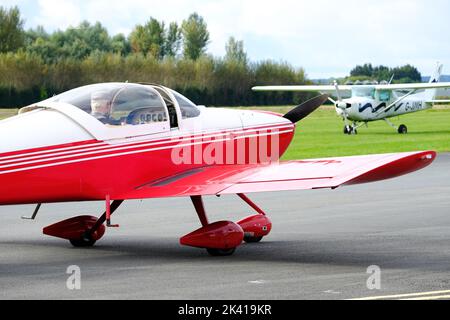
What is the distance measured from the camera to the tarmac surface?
8.73m

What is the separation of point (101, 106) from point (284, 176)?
2085 mm

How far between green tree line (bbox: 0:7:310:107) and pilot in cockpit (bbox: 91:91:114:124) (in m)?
48.2

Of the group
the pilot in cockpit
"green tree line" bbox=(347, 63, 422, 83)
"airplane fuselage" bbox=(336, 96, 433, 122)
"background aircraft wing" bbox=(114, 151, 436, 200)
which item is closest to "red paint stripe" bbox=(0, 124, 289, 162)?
the pilot in cockpit

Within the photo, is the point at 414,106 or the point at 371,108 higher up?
the point at 371,108

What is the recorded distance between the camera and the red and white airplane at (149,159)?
1000 cm

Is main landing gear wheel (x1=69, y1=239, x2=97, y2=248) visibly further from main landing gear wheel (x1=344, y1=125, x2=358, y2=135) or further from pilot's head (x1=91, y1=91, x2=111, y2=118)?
main landing gear wheel (x1=344, y1=125, x2=358, y2=135)

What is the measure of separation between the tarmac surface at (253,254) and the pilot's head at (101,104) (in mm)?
1516

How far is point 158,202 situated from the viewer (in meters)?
16.9

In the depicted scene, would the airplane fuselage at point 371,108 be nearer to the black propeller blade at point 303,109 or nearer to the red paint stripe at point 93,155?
the black propeller blade at point 303,109

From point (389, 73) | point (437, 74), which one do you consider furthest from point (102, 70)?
point (389, 73)

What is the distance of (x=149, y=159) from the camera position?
10945mm

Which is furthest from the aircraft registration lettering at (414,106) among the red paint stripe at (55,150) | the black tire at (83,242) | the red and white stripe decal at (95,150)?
the red paint stripe at (55,150)

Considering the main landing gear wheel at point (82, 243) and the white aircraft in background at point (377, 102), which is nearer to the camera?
the main landing gear wheel at point (82, 243)

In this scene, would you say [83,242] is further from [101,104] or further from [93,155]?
[101,104]
